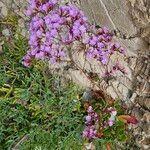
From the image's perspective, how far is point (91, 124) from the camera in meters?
3.96

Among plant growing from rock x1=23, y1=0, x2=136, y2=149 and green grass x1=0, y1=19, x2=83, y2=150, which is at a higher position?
plant growing from rock x1=23, y1=0, x2=136, y2=149

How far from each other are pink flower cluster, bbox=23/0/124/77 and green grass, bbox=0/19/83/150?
41 centimetres

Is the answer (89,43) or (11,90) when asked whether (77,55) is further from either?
(11,90)

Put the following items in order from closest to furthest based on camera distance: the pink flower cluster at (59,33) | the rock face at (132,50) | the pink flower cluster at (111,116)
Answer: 1. the pink flower cluster at (59,33)
2. the rock face at (132,50)
3. the pink flower cluster at (111,116)

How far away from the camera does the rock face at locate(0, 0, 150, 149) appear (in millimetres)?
3838

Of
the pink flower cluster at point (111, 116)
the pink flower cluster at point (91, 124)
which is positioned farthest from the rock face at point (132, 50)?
the pink flower cluster at point (91, 124)

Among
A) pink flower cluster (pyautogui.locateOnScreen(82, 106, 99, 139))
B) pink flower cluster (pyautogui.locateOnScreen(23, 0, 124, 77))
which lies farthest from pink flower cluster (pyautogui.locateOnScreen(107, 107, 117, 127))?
pink flower cluster (pyautogui.locateOnScreen(23, 0, 124, 77))

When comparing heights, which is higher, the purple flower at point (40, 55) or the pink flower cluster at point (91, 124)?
the purple flower at point (40, 55)

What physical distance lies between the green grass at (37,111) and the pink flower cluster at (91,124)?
0.37 ft

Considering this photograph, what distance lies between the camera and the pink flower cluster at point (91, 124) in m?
3.89

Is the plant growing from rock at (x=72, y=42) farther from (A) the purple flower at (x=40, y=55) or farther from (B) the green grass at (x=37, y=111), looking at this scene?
(B) the green grass at (x=37, y=111)

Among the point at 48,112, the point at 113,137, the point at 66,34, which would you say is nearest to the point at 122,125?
the point at 113,137

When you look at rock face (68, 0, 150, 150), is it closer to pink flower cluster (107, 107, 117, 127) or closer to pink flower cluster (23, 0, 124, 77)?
pink flower cluster (23, 0, 124, 77)

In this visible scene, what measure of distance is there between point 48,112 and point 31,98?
9.1 inches
